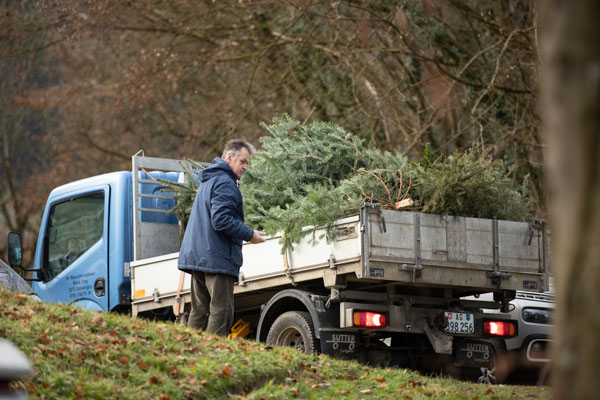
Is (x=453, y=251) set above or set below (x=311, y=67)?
below

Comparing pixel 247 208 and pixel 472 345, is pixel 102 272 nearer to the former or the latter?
pixel 247 208

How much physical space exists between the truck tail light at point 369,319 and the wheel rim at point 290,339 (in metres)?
0.75

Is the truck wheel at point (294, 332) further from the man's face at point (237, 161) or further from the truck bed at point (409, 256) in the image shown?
the man's face at point (237, 161)

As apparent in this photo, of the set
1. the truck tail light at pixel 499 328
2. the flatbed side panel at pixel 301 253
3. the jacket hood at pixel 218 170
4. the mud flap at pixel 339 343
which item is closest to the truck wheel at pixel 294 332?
the mud flap at pixel 339 343

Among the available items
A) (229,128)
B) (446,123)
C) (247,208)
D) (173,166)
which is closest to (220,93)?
(229,128)

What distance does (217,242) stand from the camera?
337 inches

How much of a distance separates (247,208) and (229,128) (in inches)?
358

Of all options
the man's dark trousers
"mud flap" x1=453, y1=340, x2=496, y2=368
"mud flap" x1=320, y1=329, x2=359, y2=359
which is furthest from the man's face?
"mud flap" x1=453, y1=340, x2=496, y2=368

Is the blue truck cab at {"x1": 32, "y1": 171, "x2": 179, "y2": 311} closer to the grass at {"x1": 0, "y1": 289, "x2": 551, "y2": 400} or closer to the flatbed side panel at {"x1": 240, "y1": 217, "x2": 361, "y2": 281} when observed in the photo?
the flatbed side panel at {"x1": 240, "y1": 217, "x2": 361, "y2": 281}

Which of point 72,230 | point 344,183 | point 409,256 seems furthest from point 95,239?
point 409,256

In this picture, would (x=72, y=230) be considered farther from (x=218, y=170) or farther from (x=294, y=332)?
(x=294, y=332)

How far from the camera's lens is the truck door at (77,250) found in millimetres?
11094

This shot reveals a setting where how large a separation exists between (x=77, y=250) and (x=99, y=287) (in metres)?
0.65

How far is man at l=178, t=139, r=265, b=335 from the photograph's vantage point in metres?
8.48
